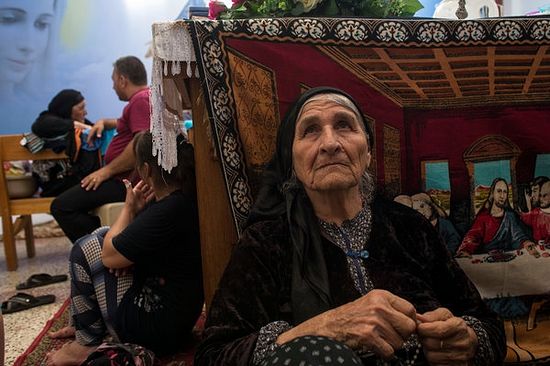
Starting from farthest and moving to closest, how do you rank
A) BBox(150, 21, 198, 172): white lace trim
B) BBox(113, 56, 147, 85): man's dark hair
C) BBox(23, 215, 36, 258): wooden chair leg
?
BBox(23, 215, 36, 258): wooden chair leg < BBox(113, 56, 147, 85): man's dark hair < BBox(150, 21, 198, 172): white lace trim

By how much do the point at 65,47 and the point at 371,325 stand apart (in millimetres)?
5217

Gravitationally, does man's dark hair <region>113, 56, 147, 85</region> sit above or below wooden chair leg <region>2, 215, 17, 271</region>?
above

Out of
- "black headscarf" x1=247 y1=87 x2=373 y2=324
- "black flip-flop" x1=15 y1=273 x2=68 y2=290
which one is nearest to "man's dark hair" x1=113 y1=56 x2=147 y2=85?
"black flip-flop" x1=15 y1=273 x2=68 y2=290

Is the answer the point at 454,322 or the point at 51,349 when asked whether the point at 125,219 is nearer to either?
the point at 51,349

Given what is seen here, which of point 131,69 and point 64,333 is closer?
point 64,333

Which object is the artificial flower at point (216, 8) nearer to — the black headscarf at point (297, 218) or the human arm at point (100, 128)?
the black headscarf at point (297, 218)

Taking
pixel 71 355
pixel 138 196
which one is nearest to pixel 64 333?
pixel 71 355

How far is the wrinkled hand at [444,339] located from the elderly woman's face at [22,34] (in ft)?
17.2

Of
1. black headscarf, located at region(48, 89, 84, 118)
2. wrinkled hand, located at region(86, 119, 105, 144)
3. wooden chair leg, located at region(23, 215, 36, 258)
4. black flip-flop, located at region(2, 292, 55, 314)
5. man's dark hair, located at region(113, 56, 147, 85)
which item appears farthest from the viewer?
wooden chair leg, located at region(23, 215, 36, 258)

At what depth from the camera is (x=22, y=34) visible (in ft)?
17.7

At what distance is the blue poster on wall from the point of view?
5375 mm

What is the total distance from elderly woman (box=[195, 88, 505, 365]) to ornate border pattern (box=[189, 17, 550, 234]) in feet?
0.65

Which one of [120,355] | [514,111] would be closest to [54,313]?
[120,355]

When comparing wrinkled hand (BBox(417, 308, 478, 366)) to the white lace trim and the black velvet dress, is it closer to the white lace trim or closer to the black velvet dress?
the black velvet dress
